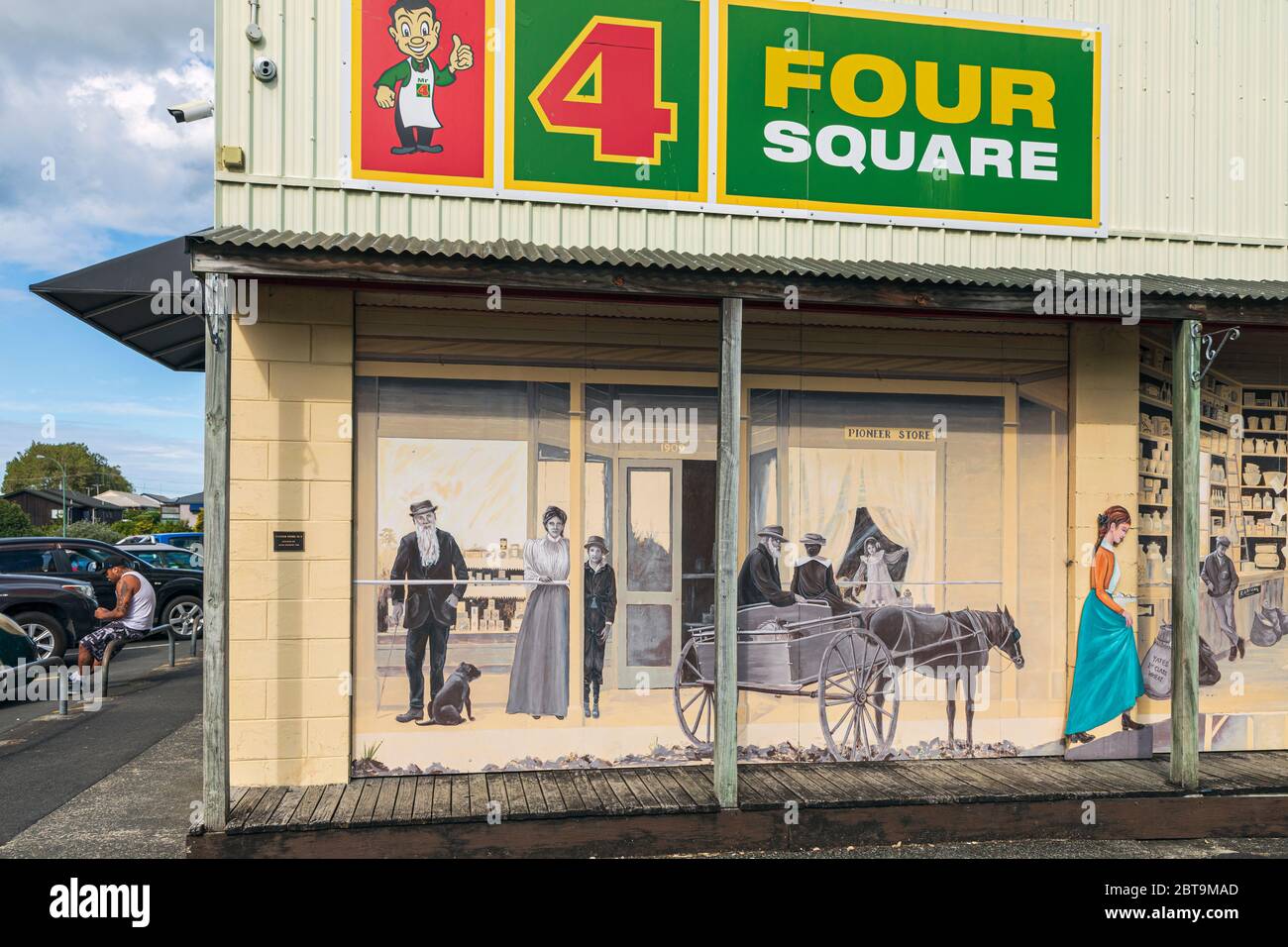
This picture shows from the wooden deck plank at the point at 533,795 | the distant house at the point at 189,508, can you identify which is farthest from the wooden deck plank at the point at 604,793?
the distant house at the point at 189,508

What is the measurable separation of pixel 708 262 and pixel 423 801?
3.78 meters

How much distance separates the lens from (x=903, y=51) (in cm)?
738

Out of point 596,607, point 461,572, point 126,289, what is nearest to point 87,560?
point 126,289

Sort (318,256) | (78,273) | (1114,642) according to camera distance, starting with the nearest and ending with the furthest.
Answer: (318,256)
(78,273)
(1114,642)

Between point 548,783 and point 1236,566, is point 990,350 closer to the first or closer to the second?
point 1236,566

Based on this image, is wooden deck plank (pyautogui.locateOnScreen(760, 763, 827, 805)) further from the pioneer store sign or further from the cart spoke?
the pioneer store sign

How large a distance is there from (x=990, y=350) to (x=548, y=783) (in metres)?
4.48

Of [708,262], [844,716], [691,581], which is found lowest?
[844,716]

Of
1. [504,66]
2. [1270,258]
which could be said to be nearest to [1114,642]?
[1270,258]

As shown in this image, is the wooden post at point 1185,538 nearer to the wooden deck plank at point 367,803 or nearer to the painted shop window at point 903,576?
the painted shop window at point 903,576

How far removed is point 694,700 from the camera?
716 centimetres

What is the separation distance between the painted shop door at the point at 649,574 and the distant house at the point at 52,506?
3023 inches

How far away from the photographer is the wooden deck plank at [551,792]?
603 cm

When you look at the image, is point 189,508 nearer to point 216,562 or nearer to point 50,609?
point 50,609
